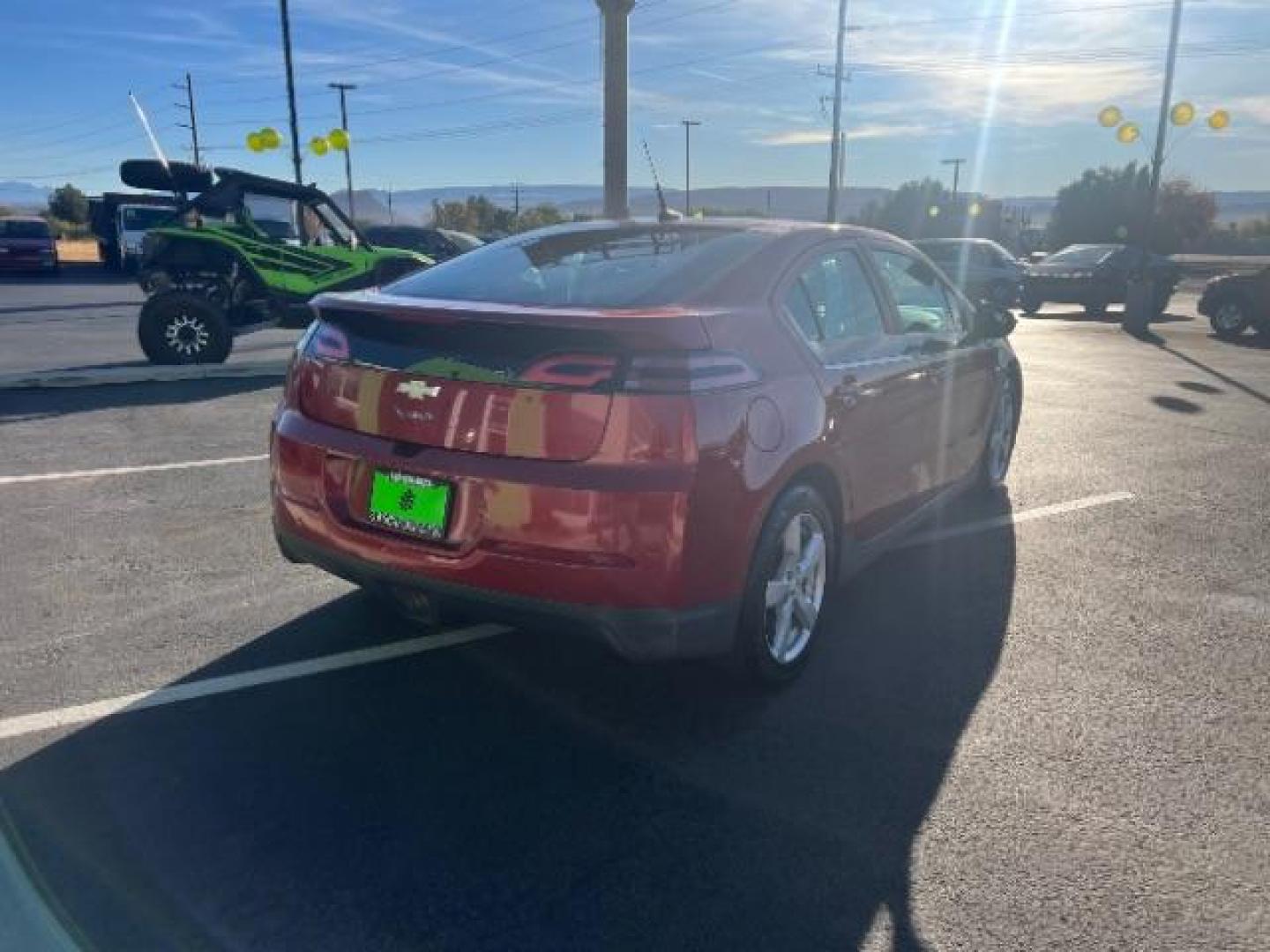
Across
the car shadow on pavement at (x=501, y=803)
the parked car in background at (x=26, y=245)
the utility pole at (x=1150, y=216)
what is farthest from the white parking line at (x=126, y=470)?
the parked car in background at (x=26, y=245)

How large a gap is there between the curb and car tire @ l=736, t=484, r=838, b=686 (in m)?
6.89

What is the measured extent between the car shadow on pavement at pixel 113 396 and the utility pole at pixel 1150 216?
1496 centimetres

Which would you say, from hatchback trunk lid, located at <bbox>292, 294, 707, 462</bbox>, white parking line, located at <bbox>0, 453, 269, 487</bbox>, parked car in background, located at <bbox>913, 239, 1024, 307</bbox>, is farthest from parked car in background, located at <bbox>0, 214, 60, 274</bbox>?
hatchback trunk lid, located at <bbox>292, 294, 707, 462</bbox>

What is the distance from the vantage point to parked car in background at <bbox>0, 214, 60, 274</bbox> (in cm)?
2833

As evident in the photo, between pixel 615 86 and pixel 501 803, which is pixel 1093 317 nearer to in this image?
pixel 615 86

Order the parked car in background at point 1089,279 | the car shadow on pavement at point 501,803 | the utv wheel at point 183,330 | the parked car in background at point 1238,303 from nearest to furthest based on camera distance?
the car shadow on pavement at point 501,803 → the utv wheel at point 183,330 → the parked car in background at point 1238,303 → the parked car in background at point 1089,279

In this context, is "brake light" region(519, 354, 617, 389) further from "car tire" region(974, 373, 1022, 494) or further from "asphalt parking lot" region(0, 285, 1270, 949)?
"car tire" region(974, 373, 1022, 494)

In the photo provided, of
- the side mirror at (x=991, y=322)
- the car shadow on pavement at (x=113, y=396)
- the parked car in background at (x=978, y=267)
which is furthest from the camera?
the parked car in background at (x=978, y=267)

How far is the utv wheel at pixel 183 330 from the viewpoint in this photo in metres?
10.0

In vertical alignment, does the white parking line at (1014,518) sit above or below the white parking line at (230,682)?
below

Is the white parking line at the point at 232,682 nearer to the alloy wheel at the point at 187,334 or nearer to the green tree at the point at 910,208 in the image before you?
the alloy wheel at the point at 187,334

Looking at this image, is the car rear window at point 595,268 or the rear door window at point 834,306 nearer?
the car rear window at point 595,268

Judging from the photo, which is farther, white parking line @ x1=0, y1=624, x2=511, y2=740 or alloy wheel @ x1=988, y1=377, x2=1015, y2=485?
alloy wheel @ x1=988, y1=377, x2=1015, y2=485

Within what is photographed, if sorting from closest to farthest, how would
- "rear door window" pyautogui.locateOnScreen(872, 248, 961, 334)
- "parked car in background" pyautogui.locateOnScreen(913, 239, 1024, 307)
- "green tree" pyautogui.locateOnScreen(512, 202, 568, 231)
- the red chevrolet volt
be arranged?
the red chevrolet volt
"rear door window" pyautogui.locateOnScreen(872, 248, 961, 334)
"parked car in background" pyautogui.locateOnScreen(913, 239, 1024, 307)
"green tree" pyautogui.locateOnScreen(512, 202, 568, 231)
